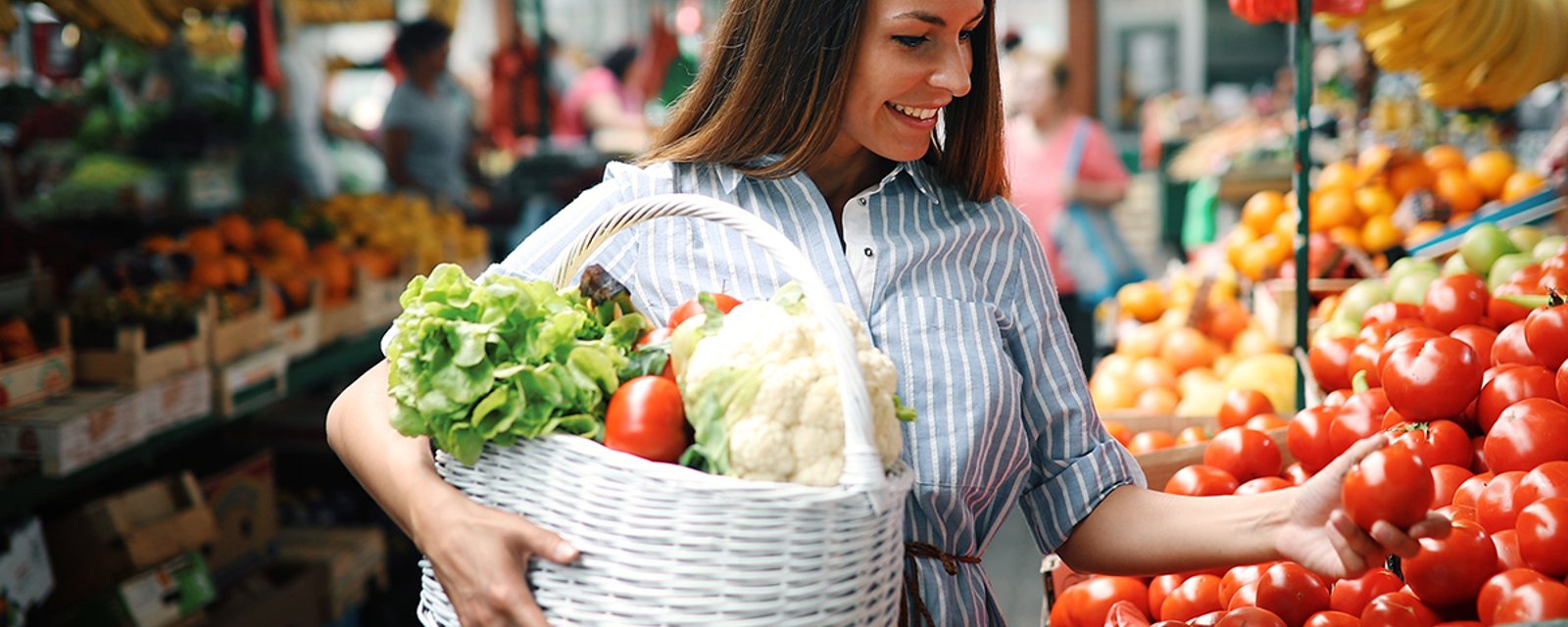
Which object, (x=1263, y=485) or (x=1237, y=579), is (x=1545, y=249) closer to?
(x=1263, y=485)

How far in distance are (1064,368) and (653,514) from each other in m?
0.78

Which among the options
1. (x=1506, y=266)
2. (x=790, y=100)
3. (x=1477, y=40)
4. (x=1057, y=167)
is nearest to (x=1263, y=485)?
(x=790, y=100)

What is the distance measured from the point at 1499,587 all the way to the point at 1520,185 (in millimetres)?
2828

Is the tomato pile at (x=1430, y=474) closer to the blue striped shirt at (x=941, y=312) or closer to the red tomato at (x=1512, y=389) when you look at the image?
the red tomato at (x=1512, y=389)

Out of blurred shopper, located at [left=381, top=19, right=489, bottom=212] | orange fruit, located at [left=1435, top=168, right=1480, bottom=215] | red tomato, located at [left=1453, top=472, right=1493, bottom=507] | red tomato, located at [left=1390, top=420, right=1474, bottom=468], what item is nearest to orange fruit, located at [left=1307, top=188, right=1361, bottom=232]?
orange fruit, located at [left=1435, top=168, right=1480, bottom=215]

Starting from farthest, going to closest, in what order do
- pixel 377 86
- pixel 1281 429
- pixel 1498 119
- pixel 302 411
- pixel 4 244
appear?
pixel 377 86 → pixel 1498 119 → pixel 302 411 → pixel 4 244 → pixel 1281 429

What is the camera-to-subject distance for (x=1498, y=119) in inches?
245

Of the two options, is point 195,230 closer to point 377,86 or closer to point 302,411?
point 302,411

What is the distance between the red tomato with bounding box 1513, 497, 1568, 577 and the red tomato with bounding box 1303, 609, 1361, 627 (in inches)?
7.8

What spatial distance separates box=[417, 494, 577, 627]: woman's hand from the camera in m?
1.20

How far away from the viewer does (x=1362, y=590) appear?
5.22 feet

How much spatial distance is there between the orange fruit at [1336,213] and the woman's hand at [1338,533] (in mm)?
2842

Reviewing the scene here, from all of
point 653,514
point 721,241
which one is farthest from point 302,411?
point 653,514

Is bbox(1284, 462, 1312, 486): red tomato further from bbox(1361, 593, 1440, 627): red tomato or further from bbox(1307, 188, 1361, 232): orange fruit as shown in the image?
bbox(1307, 188, 1361, 232): orange fruit
